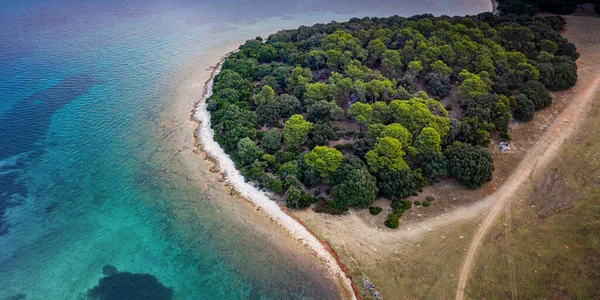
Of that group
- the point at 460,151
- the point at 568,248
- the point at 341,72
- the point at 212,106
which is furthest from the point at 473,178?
the point at 212,106

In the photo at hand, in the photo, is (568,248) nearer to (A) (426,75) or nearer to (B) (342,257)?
(B) (342,257)

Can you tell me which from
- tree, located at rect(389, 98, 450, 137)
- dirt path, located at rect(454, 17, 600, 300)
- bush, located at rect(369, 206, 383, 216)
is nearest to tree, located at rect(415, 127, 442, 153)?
tree, located at rect(389, 98, 450, 137)

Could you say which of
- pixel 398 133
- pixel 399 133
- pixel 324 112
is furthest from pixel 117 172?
pixel 399 133

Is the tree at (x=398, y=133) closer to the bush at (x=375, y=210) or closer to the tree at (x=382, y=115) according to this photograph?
the tree at (x=382, y=115)

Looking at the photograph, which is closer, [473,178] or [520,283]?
[520,283]

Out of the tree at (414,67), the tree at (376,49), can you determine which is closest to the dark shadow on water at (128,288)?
the tree at (414,67)

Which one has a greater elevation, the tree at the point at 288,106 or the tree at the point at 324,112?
the tree at the point at 324,112

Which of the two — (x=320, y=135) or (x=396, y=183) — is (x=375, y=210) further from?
(x=320, y=135)

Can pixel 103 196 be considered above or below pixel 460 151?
below
